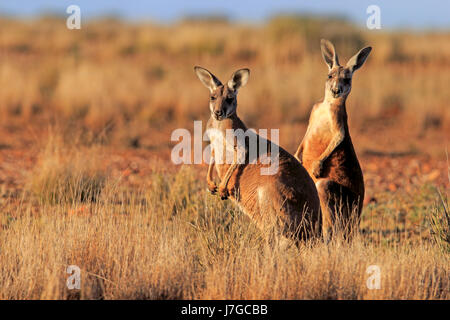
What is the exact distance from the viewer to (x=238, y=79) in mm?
4184

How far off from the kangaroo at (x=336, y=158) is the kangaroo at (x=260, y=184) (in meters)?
0.30

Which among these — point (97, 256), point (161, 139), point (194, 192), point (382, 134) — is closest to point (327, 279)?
point (97, 256)

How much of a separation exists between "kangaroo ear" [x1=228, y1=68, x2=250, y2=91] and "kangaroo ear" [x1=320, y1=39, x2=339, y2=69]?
29.7 inches

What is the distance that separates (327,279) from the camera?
3.69 meters

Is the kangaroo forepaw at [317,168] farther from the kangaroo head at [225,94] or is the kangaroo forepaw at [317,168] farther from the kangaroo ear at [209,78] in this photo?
the kangaroo ear at [209,78]

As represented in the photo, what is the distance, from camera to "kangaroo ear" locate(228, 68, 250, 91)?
13.6 ft

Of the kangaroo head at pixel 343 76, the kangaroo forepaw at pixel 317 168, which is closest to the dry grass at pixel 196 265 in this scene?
the kangaroo forepaw at pixel 317 168

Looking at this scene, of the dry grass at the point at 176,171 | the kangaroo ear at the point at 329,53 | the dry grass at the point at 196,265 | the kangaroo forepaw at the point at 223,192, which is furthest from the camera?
the kangaroo ear at the point at 329,53

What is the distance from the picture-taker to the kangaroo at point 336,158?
4.45 m

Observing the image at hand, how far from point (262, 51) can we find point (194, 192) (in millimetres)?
11023

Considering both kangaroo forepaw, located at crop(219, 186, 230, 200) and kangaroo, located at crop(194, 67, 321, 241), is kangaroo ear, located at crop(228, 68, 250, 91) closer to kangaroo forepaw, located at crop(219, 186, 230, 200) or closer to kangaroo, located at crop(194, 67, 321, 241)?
kangaroo, located at crop(194, 67, 321, 241)

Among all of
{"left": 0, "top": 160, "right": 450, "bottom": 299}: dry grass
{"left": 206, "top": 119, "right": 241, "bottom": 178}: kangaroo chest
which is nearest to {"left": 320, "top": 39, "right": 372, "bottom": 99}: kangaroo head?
{"left": 206, "top": 119, "right": 241, "bottom": 178}: kangaroo chest

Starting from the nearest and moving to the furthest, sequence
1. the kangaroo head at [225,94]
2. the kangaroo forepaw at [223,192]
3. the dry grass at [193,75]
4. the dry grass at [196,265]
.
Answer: the dry grass at [196,265]
the kangaroo head at [225,94]
the kangaroo forepaw at [223,192]
the dry grass at [193,75]
